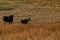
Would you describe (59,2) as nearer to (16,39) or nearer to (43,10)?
(43,10)

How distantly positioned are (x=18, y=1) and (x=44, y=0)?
450 centimetres

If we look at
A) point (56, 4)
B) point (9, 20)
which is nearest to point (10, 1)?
point (56, 4)

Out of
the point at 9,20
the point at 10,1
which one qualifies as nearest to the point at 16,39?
the point at 9,20

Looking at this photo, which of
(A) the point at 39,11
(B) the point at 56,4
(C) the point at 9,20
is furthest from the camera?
(B) the point at 56,4

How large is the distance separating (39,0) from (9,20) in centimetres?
2431

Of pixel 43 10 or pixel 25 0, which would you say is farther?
pixel 25 0

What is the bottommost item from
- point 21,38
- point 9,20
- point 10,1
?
point 10,1

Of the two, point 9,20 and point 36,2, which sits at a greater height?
point 9,20

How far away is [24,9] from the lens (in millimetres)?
36781

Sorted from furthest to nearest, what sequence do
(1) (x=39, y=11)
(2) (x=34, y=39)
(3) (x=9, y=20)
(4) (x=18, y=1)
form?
(4) (x=18, y=1), (1) (x=39, y=11), (3) (x=9, y=20), (2) (x=34, y=39)

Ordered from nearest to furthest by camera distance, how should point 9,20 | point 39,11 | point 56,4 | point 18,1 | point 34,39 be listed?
point 34,39 < point 9,20 < point 39,11 < point 56,4 < point 18,1

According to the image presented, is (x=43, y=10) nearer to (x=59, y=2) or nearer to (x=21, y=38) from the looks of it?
(x=59, y=2)

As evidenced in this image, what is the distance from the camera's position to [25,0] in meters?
45.7

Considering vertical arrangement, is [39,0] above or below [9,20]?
below
